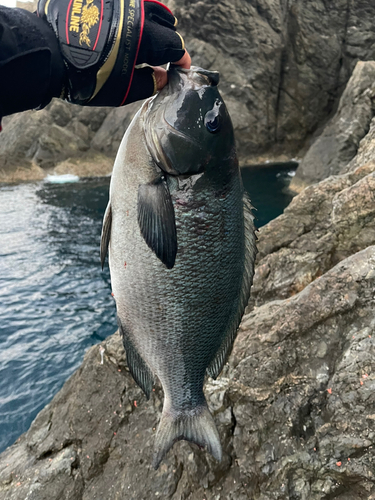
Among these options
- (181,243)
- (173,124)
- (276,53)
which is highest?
(173,124)

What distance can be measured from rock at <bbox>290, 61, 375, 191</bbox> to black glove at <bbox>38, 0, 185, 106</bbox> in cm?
1506

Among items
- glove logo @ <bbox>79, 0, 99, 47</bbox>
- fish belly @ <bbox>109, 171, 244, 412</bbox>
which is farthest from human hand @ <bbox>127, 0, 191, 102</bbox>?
fish belly @ <bbox>109, 171, 244, 412</bbox>

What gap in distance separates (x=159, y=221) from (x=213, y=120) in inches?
21.8

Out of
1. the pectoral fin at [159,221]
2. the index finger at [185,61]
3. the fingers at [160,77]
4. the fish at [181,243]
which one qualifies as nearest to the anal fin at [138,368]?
the fish at [181,243]

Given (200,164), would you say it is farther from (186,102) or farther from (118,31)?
(118,31)

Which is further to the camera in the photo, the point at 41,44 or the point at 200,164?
the point at 200,164

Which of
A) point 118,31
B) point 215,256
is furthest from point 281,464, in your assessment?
point 118,31

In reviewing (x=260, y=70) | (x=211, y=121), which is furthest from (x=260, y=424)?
(x=260, y=70)

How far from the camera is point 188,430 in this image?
6.81ft

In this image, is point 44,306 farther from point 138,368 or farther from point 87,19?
point 87,19

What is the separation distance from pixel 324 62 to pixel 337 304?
85.8 ft

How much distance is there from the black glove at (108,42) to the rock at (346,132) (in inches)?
593

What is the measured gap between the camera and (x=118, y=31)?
4.41 feet

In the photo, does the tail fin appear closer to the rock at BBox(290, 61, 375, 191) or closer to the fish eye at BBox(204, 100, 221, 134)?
the fish eye at BBox(204, 100, 221, 134)
